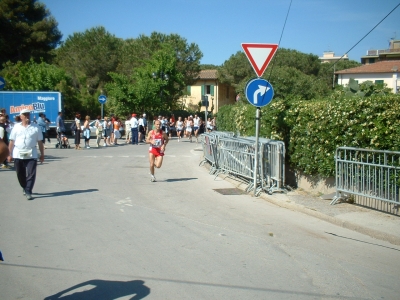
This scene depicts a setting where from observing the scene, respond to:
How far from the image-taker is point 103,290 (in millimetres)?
4805

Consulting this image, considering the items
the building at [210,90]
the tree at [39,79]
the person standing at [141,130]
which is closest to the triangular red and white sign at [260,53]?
the person standing at [141,130]

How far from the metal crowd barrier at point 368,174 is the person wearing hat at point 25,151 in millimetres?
6379

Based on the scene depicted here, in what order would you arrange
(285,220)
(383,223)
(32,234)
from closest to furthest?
(32,234)
(383,223)
(285,220)

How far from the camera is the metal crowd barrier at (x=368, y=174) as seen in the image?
7957mm

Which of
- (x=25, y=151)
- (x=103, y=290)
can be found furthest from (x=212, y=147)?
(x=103, y=290)

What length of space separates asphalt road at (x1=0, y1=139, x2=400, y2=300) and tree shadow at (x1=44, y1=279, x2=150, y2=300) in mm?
11

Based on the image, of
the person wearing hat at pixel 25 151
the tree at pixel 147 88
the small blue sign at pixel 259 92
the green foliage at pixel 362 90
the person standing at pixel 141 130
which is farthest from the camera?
the tree at pixel 147 88

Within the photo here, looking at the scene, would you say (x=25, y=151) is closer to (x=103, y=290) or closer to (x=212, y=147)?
(x=103, y=290)

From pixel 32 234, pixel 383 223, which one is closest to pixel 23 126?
pixel 32 234

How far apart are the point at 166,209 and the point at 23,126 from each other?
3596mm

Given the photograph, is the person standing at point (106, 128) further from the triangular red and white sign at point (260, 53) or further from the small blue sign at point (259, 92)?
the triangular red and white sign at point (260, 53)

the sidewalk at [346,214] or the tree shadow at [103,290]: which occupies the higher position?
the sidewalk at [346,214]

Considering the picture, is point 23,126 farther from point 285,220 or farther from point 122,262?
point 285,220

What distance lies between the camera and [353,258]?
613 cm
